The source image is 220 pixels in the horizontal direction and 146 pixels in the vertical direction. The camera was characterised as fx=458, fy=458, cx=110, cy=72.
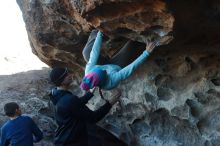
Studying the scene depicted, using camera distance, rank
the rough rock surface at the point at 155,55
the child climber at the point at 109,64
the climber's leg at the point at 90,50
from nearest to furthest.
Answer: the rough rock surface at the point at 155,55, the child climber at the point at 109,64, the climber's leg at the point at 90,50

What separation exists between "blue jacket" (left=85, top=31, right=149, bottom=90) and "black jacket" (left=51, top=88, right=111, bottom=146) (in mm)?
252

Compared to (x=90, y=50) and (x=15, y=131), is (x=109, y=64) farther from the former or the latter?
(x=15, y=131)

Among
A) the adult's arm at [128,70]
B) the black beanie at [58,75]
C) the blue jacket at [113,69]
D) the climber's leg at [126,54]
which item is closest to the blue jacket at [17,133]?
the black beanie at [58,75]

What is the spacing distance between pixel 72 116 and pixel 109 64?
0.92 metres

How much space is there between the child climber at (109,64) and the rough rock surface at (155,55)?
0.14m

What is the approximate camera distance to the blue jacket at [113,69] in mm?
4906

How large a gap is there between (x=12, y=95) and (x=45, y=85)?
69cm

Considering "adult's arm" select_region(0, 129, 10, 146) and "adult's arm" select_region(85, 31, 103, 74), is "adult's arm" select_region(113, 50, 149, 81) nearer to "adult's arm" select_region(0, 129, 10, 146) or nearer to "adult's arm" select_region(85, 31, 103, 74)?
"adult's arm" select_region(85, 31, 103, 74)

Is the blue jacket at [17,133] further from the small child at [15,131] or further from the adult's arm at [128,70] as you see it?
the adult's arm at [128,70]

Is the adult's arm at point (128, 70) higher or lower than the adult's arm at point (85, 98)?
higher

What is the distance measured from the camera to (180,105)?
582cm

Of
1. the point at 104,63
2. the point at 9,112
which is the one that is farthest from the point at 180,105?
the point at 9,112

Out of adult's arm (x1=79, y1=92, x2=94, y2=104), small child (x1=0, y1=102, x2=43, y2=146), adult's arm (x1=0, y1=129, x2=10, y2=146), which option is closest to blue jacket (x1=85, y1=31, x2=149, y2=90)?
adult's arm (x1=79, y1=92, x2=94, y2=104)

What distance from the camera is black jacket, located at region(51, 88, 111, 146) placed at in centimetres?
465
